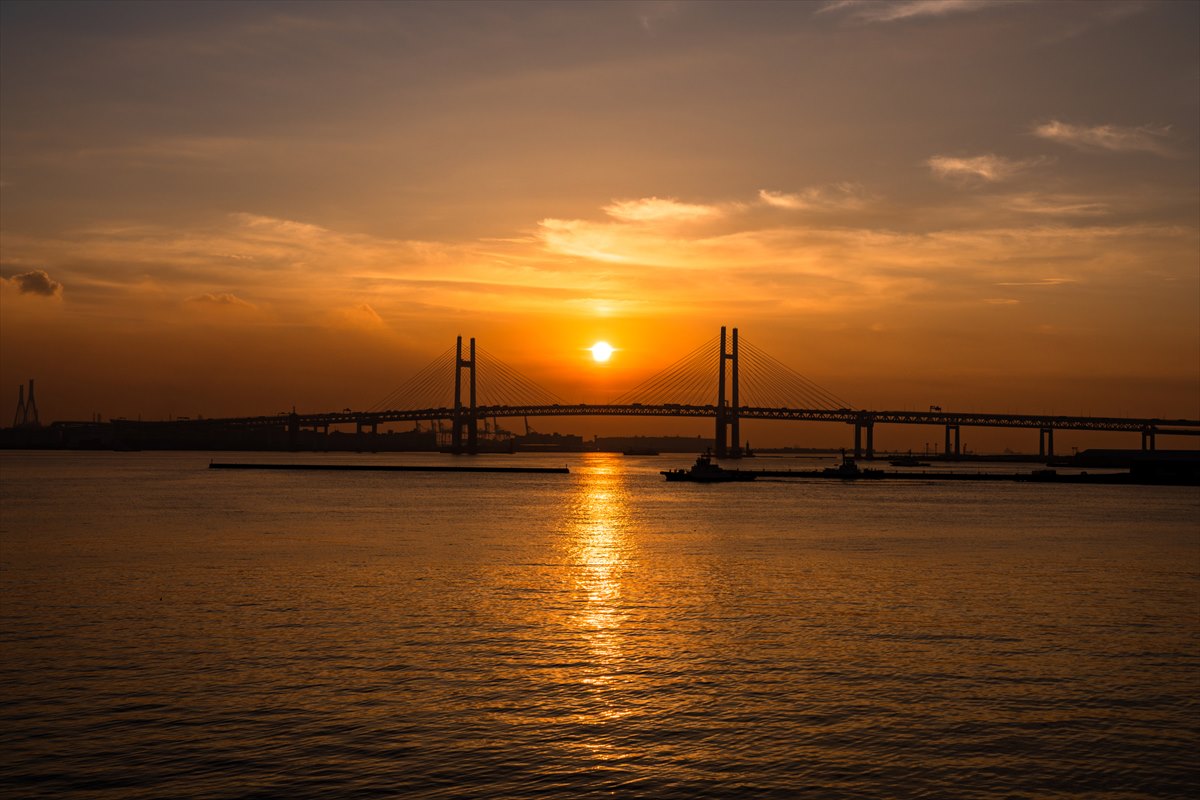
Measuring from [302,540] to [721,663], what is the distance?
2719 centimetres

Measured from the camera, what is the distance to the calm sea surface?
12531 millimetres

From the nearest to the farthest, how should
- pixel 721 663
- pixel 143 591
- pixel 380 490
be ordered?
pixel 721 663 → pixel 143 591 → pixel 380 490

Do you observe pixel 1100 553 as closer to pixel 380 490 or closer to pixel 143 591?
pixel 143 591

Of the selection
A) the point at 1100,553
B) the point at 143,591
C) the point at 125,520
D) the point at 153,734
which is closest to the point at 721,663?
the point at 153,734

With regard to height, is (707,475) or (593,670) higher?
(593,670)

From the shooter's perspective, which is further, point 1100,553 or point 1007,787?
point 1100,553

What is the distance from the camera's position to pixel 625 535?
153ft

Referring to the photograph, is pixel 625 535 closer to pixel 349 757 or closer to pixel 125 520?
pixel 125 520

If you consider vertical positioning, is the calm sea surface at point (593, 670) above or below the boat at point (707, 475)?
above

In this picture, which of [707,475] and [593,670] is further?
[707,475]

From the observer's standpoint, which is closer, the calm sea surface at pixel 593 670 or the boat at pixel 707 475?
the calm sea surface at pixel 593 670

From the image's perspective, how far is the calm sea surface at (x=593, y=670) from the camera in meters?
12.5

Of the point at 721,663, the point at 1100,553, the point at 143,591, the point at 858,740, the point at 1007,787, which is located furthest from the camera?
the point at 1100,553

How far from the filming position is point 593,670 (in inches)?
707
